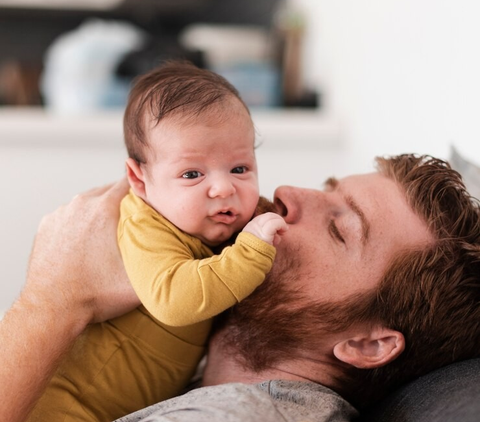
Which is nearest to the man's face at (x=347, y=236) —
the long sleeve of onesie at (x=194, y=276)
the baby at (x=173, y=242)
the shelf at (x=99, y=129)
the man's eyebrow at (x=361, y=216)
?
the man's eyebrow at (x=361, y=216)

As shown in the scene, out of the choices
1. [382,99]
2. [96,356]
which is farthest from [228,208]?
[382,99]

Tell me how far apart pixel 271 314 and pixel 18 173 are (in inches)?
79.4

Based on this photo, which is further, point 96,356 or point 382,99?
point 382,99

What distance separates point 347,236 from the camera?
1.25 meters

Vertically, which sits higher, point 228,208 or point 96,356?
point 228,208

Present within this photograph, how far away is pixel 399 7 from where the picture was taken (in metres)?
2.36

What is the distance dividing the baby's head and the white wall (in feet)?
2.49

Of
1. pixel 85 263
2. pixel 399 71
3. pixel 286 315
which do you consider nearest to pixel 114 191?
pixel 85 263

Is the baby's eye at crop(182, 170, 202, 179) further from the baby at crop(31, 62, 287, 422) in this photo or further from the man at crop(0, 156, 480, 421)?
the man at crop(0, 156, 480, 421)

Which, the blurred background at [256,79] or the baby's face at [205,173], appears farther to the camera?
the blurred background at [256,79]

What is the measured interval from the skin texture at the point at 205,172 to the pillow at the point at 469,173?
47cm

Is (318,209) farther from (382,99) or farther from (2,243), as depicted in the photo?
(2,243)

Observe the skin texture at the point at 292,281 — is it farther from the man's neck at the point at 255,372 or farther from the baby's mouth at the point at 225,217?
the baby's mouth at the point at 225,217

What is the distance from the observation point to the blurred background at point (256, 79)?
2.06 m
